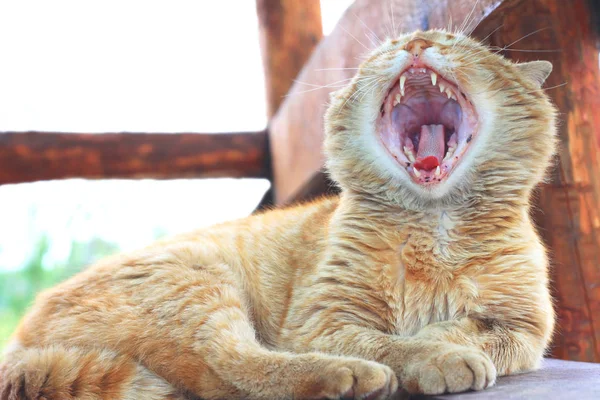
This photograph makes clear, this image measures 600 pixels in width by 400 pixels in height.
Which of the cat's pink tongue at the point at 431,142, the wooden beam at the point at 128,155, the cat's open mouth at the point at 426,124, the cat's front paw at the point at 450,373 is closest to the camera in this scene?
the cat's front paw at the point at 450,373

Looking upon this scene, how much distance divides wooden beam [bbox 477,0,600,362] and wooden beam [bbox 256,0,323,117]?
2.51m

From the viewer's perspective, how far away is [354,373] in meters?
1.67

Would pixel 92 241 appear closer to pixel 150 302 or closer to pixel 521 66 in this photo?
pixel 150 302

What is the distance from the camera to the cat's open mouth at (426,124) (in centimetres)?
215

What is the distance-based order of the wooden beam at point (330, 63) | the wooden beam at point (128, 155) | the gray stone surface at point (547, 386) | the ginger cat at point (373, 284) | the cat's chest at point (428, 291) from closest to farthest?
the gray stone surface at point (547, 386) < the ginger cat at point (373, 284) < the cat's chest at point (428, 291) < the wooden beam at point (330, 63) < the wooden beam at point (128, 155)

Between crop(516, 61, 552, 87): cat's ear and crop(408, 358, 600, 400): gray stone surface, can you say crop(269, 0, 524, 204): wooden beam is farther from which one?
crop(408, 358, 600, 400): gray stone surface

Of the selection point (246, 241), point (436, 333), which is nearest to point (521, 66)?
point (436, 333)

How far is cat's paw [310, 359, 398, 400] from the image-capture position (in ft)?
5.38

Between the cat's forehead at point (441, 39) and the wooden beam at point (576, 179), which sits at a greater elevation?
the cat's forehead at point (441, 39)

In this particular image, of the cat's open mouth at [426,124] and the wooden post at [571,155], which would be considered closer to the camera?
the cat's open mouth at [426,124]

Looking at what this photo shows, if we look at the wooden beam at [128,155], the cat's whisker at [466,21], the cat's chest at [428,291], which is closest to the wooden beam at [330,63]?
the cat's whisker at [466,21]

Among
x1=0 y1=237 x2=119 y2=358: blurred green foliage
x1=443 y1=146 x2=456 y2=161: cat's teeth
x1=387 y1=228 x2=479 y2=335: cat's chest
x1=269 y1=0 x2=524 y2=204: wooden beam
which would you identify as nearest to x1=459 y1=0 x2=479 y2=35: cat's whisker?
x1=269 y1=0 x2=524 y2=204: wooden beam

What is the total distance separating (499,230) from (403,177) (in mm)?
364

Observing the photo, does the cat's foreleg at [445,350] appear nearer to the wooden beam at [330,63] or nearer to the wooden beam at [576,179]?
the wooden beam at [576,179]
